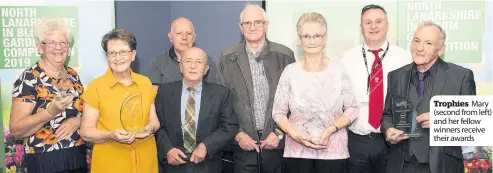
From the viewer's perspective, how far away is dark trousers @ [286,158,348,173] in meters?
3.19

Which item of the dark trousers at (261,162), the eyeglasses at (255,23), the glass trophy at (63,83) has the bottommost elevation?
the dark trousers at (261,162)

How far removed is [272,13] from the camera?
4016mm

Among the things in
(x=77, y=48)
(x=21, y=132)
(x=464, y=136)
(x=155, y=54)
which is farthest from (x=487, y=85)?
(x=21, y=132)

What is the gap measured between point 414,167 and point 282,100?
884 millimetres

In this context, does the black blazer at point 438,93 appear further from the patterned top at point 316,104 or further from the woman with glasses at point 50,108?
the woman with glasses at point 50,108

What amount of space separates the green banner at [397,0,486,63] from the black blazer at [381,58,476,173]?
0.54 meters

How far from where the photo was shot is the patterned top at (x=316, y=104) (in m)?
3.16

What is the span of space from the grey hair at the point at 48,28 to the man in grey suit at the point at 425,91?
204 cm

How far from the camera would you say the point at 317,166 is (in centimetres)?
320

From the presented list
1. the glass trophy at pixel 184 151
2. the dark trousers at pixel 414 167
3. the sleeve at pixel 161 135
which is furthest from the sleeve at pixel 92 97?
the dark trousers at pixel 414 167

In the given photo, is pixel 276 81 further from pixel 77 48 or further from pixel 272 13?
pixel 77 48

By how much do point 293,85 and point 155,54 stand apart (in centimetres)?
125

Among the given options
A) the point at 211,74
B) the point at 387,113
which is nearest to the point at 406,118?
the point at 387,113

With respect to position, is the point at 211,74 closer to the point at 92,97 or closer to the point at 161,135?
the point at 161,135
